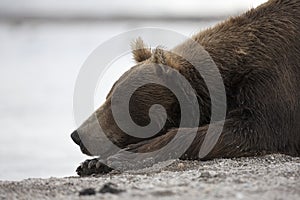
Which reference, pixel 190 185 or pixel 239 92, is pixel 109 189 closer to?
pixel 190 185

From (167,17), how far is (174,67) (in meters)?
10.8

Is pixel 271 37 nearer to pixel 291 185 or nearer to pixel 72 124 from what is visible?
pixel 291 185

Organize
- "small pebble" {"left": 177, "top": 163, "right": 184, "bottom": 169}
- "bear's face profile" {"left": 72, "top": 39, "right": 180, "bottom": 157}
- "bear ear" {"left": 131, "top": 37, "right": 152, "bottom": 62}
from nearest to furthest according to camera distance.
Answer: "small pebble" {"left": 177, "top": 163, "right": 184, "bottom": 169}
"bear's face profile" {"left": 72, "top": 39, "right": 180, "bottom": 157}
"bear ear" {"left": 131, "top": 37, "right": 152, "bottom": 62}

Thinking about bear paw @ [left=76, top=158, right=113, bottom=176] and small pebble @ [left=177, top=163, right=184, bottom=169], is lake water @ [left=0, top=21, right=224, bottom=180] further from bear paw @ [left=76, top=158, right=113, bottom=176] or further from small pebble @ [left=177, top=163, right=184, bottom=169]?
small pebble @ [left=177, top=163, right=184, bottom=169]

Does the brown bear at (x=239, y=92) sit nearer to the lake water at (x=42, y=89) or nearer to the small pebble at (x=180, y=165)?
the small pebble at (x=180, y=165)

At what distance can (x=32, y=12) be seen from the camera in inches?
685

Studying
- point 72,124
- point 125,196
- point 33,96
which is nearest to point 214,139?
point 125,196

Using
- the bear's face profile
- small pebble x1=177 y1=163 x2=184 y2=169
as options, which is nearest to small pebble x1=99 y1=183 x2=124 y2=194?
small pebble x1=177 y1=163 x2=184 y2=169

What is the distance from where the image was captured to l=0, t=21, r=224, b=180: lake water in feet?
23.0

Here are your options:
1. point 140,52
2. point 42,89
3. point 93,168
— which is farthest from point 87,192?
point 42,89

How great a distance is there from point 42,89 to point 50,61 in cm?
182

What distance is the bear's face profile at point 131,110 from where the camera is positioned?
6.17 m

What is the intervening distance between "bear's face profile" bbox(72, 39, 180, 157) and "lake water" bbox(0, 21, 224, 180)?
47 centimetres

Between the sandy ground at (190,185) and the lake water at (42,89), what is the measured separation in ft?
5.08
